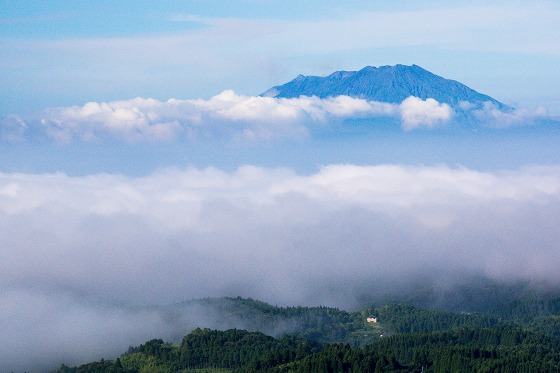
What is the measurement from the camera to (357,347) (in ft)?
365

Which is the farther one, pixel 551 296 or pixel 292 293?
pixel 292 293

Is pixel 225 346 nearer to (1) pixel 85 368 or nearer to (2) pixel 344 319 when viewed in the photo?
(1) pixel 85 368

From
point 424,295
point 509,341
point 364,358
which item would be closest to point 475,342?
point 509,341

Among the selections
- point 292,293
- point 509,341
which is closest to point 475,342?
point 509,341

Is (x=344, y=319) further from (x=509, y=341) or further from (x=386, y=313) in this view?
(x=509, y=341)

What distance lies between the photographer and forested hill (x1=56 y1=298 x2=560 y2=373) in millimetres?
92500

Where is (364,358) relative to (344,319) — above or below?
below

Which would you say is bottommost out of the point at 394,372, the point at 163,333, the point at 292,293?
the point at 394,372

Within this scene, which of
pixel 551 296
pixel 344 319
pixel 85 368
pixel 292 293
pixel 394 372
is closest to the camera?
pixel 394 372

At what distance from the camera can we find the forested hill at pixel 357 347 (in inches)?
3642

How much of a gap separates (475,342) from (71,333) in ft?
192

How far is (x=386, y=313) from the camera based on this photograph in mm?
150625

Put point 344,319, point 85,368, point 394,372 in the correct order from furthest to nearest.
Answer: point 344,319 < point 85,368 < point 394,372

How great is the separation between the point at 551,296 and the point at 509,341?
64.0m
